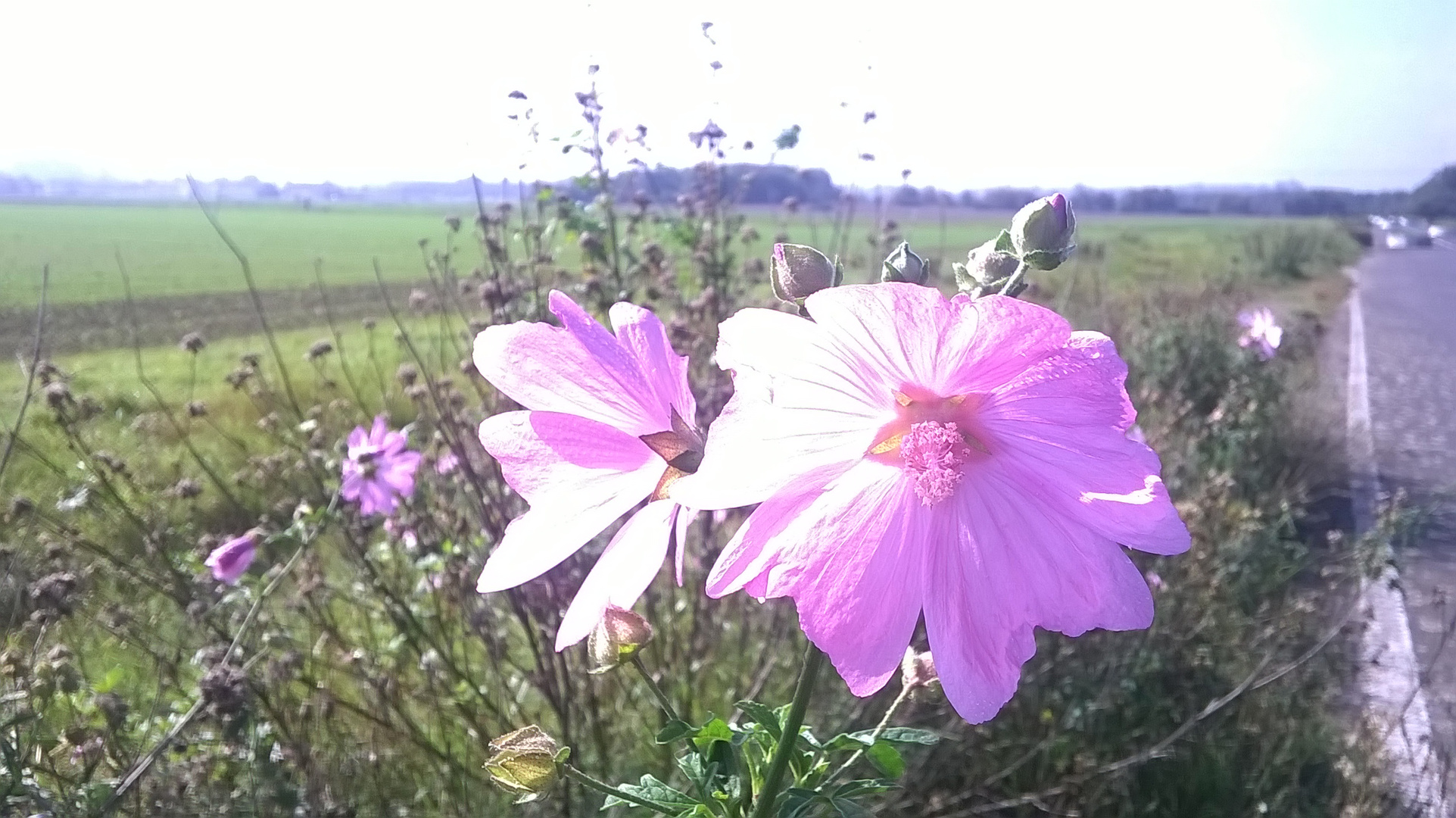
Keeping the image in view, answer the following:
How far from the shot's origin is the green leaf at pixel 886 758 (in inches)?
48.4

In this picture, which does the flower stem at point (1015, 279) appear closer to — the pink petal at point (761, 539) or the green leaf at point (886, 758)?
the pink petal at point (761, 539)

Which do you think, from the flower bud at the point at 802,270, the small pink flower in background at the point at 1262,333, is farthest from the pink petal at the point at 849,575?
the small pink flower in background at the point at 1262,333

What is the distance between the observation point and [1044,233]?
3.28ft

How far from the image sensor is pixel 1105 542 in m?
0.91

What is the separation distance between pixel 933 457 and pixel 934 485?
0.03 meters

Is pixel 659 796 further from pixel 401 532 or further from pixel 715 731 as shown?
pixel 401 532

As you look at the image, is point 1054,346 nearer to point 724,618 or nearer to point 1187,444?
point 724,618

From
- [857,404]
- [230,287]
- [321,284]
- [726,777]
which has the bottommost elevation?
[230,287]

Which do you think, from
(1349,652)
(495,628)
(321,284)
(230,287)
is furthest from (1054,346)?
(230,287)

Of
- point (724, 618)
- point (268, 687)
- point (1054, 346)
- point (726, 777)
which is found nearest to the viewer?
point (1054, 346)

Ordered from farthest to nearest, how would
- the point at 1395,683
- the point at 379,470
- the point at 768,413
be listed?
the point at 1395,683, the point at 379,470, the point at 768,413

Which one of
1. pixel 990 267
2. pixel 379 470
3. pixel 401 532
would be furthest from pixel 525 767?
pixel 401 532

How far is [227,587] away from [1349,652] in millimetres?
5491

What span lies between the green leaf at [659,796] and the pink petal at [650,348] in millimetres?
513
